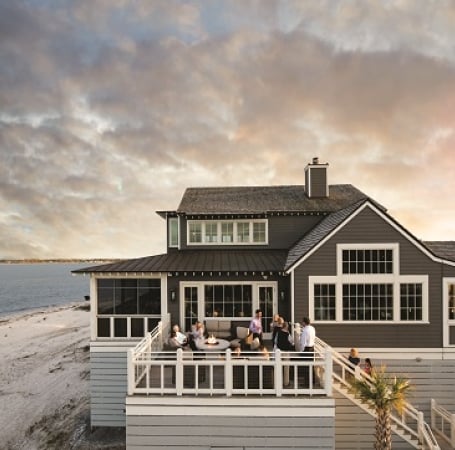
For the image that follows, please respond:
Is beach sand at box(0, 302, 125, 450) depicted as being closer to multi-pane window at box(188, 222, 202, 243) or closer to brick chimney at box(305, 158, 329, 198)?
multi-pane window at box(188, 222, 202, 243)

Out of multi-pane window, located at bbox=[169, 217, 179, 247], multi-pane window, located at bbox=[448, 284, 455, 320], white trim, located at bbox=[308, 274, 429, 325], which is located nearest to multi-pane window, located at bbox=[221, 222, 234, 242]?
multi-pane window, located at bbox=[169, 217, 179, 247]

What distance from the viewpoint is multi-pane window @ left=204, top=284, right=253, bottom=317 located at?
13906 mm

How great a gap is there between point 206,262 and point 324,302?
5.13m

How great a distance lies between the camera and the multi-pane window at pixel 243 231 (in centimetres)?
1616

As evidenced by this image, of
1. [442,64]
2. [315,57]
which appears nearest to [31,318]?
[315,57]

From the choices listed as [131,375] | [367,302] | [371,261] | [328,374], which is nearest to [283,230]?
[371,261]

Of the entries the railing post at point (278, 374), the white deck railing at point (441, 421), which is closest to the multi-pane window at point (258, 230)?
the railing post at point (278, 374)

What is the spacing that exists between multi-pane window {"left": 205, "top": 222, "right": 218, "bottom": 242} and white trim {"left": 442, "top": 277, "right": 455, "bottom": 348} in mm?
9657

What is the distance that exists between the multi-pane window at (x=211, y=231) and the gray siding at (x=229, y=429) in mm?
8845

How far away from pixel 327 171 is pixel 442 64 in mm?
7142

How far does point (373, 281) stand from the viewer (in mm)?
12273

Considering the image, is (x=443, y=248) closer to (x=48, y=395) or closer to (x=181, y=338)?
(x=181, y=338)

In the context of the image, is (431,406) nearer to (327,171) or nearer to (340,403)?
(340,403)

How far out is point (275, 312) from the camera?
13.8 meters
